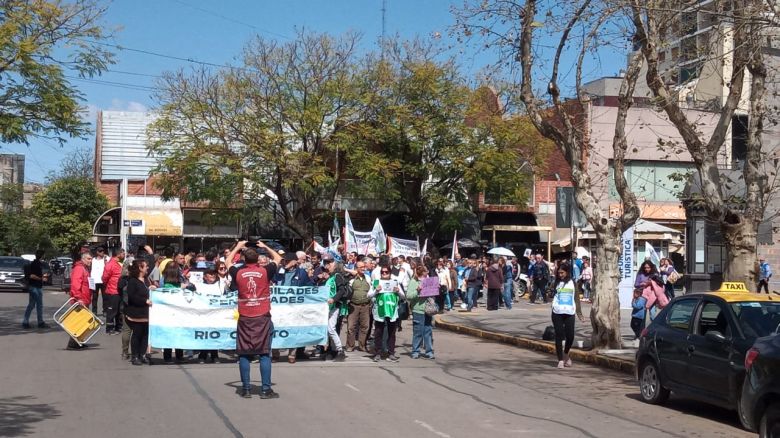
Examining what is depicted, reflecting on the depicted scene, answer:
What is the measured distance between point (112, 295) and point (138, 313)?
5.09 metres

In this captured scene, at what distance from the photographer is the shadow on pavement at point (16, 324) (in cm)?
1898

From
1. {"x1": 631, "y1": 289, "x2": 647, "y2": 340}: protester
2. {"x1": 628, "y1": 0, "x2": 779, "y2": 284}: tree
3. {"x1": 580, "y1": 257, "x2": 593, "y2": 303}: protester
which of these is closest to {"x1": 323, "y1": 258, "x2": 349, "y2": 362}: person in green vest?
{"x1": 631, "y1": 289, "x2": 647, "y2": 340}: protester

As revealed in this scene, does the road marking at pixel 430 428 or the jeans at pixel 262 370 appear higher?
the jeans at pixel 262 370

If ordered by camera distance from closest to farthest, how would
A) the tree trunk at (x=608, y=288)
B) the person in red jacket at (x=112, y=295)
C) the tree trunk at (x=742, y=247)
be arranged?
1. the tree trunk at (x=742, y=247)
2. the tree trunk at (x=608, y=288)
3. the person in red jacket at (x=112, y=295)

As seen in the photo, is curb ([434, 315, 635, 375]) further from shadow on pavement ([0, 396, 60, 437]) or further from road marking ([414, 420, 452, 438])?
shadow on pavement ([0, 396, 60, 437])

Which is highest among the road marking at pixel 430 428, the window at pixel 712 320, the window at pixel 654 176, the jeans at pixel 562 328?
the window at pixel 654 176

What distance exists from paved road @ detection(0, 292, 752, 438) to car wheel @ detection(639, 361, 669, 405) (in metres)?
0.17

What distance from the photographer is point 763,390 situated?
7.61m

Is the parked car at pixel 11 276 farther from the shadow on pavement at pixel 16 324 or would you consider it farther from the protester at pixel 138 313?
the protester at pixel 138 313

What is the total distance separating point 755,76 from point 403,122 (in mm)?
27788

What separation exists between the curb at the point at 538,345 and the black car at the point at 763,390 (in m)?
6.32

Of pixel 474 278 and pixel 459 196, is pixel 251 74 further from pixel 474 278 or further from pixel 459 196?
pixel 474 278

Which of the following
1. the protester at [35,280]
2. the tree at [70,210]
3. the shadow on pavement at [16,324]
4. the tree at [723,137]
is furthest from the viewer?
the tree at [70,210]

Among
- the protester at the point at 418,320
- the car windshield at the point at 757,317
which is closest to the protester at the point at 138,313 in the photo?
the protester at the point at 418,320
